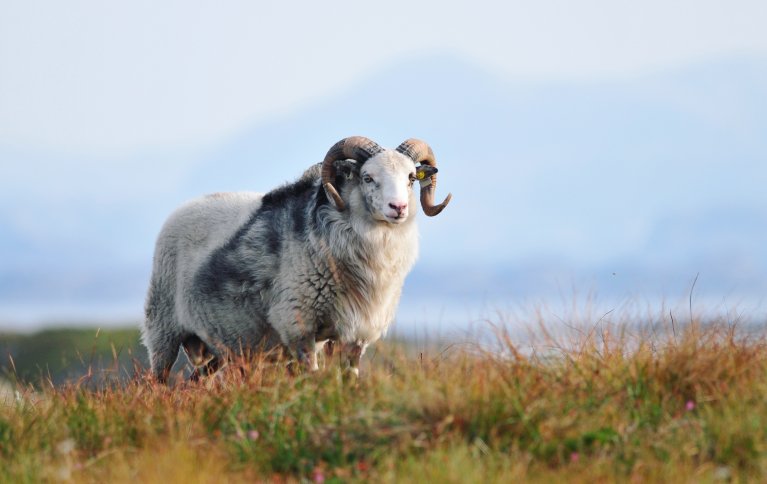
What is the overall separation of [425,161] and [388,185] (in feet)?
4.03

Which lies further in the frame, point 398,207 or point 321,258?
point 321,258

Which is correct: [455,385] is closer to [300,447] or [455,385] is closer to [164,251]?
[300,447]

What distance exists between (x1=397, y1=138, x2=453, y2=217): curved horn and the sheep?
0.01 m

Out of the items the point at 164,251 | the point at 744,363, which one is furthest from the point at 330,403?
the point at 164,251

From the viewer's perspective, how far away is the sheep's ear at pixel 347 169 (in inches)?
387

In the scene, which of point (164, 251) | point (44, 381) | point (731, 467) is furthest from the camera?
point (164, 251)

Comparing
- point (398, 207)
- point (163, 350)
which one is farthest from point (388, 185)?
point (163, 350)

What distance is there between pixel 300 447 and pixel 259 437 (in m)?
0.36

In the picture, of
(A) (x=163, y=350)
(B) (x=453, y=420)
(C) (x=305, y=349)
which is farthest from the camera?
(A) (x=163, y=350)

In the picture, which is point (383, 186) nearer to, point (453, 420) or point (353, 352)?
point (353, 352)

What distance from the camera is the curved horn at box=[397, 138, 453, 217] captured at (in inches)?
400

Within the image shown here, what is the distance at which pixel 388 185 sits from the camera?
9.42m


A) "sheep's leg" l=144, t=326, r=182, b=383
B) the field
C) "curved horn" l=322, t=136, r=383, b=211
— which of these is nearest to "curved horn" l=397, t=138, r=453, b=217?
"curved horn" l=322, t=136, r=383, b=211

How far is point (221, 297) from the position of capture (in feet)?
34.5
